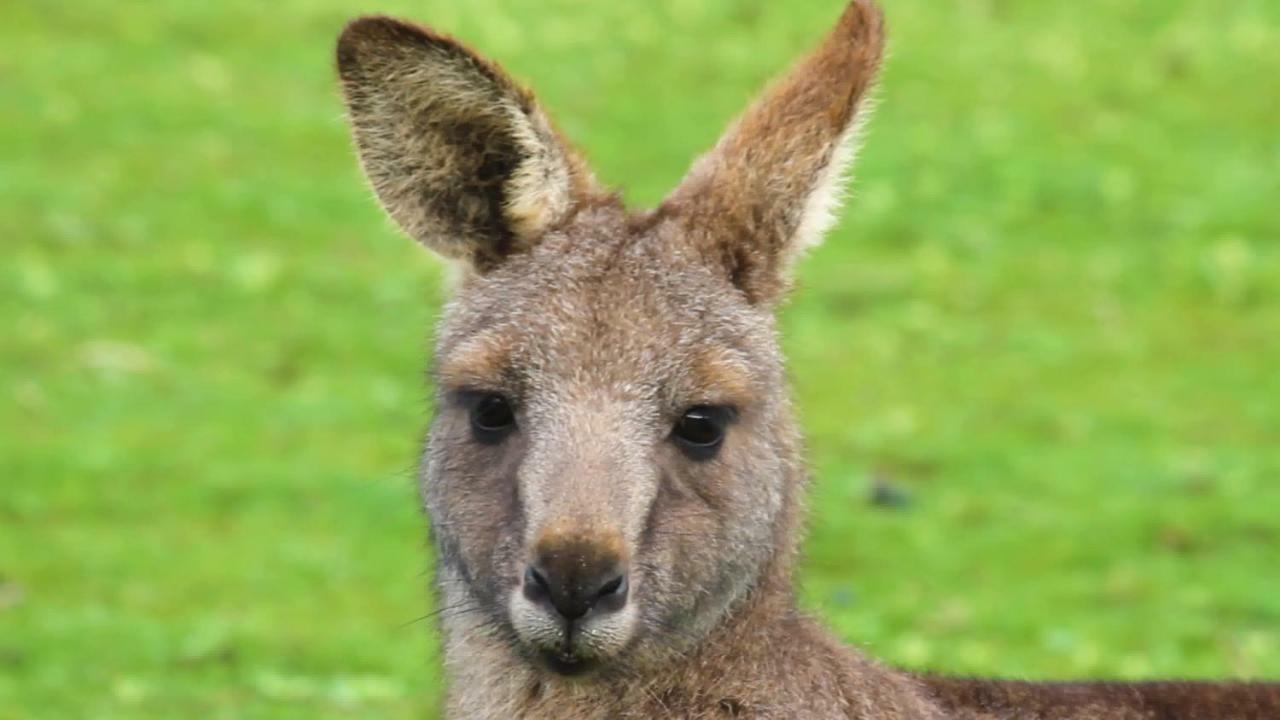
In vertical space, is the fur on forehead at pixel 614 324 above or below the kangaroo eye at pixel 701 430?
above

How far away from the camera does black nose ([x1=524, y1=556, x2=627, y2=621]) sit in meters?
4.63

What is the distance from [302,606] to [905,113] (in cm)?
1331

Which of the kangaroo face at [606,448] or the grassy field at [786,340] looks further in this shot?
the grassy field at [786,340]

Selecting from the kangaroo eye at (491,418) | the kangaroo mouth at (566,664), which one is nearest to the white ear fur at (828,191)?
the kangaroo eye at (491,418)

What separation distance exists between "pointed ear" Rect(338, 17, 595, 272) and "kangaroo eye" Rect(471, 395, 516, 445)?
43 centimetres

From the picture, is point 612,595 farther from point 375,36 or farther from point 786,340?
point 375,36

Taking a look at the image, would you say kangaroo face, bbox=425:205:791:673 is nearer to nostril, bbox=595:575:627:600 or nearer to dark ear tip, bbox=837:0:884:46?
nostril, bbox=595:575:627:600

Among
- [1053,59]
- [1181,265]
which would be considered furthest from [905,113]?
[1181,265]

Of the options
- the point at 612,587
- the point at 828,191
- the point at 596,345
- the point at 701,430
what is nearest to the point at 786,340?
the point at 828,191

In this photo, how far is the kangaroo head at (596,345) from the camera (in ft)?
15.9

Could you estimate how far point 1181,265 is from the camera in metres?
20.0

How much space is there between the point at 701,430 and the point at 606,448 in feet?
0.87

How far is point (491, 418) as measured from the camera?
511cm

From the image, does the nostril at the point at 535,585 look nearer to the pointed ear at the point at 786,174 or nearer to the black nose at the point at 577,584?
the black nose at the point at 577,584
